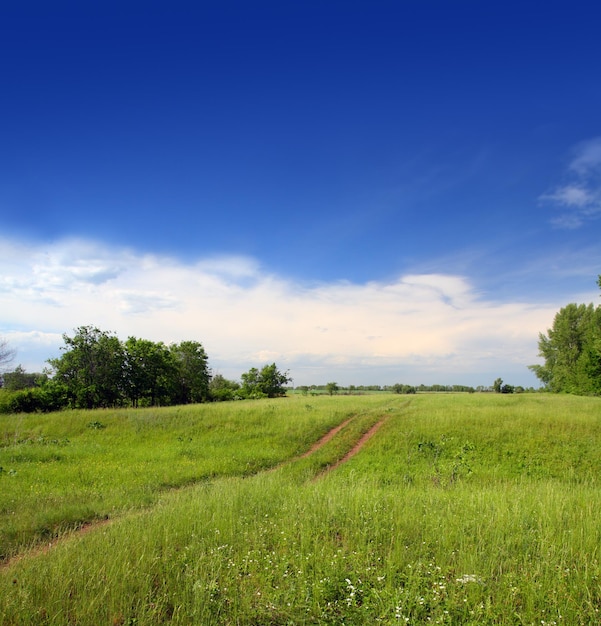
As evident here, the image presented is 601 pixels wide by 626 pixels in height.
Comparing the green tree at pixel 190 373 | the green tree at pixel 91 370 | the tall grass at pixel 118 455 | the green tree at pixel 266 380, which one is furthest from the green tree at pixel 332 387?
the tall grass at pixel 118 455

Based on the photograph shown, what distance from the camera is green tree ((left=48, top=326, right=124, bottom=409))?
48653 millimetres

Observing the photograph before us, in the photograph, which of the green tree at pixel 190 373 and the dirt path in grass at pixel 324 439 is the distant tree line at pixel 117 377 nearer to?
the green tree at pixel 190 373

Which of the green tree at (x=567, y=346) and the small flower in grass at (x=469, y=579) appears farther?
the green tree at (x=567, y=346)

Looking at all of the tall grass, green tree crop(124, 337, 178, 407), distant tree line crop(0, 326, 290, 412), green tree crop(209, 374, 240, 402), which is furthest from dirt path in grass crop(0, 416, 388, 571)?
green tree crop(209, 374, 240, 402)

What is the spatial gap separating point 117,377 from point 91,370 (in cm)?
425

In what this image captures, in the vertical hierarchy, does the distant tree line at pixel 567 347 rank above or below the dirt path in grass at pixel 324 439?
above

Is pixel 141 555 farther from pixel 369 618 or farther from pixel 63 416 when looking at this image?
pixel 63 416

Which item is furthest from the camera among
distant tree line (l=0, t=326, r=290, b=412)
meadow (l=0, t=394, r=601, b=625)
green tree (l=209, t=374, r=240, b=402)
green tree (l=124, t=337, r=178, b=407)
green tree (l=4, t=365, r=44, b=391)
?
green tree (l=209, t=374, r=240, b=402)

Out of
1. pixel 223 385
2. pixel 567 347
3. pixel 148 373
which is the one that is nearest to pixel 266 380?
pixel 223 385

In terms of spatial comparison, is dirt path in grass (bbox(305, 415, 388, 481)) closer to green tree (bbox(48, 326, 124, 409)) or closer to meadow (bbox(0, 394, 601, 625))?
meadow (bbox(0, 394, 601, 625))

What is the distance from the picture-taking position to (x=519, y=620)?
13.6ft

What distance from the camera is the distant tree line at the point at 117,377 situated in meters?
44.6

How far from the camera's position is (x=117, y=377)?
54000 mm

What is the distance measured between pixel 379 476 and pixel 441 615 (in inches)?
372
